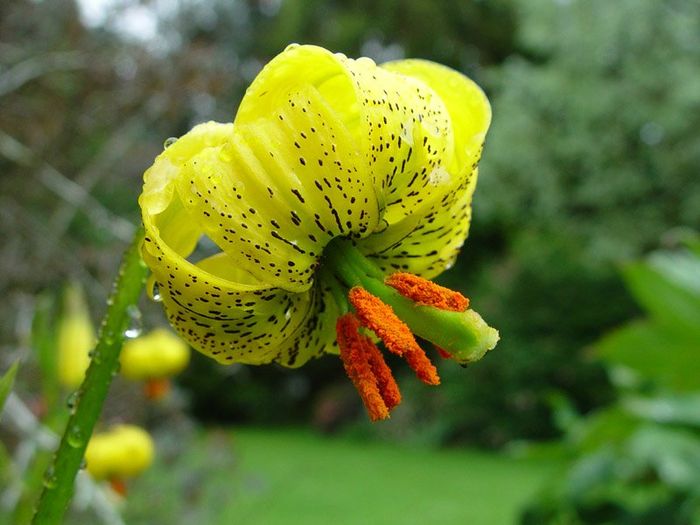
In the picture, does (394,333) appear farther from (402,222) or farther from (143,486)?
(143,486)

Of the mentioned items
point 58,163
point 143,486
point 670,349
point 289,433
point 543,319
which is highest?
point 58,163

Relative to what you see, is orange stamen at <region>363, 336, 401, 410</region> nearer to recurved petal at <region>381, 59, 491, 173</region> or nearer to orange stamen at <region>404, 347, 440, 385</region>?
orange stamen at <region>404, 347, 440, 385</region>

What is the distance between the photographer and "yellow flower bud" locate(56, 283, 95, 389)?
1.34 metres

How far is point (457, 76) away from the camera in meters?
0.66

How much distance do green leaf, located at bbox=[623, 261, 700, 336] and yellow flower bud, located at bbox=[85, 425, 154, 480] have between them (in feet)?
4.76

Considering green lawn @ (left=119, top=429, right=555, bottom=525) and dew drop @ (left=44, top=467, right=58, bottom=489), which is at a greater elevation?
dew drop @ (left=44, top=467, right=58, bottom=489)

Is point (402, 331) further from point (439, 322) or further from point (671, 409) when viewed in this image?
point (671, 409)

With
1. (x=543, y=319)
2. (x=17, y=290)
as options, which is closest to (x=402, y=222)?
(x=17, y=290)

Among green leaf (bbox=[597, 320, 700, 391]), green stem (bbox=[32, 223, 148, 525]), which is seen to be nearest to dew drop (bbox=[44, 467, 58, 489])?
green stem (bbox=[32, 223, 148, 525])

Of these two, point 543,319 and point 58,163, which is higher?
point 58,163

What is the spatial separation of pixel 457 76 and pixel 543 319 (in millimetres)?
9095

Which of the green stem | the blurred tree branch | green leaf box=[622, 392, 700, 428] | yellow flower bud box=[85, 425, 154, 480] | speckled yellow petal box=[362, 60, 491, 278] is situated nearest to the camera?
the green stem

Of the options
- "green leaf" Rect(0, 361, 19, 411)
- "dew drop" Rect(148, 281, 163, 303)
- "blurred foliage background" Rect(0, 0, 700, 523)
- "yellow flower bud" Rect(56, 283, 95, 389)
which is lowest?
"blurred foliage background" Rect(0, 0, 700, 523)

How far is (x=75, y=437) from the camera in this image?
495mm
